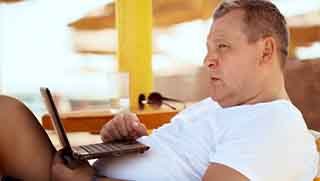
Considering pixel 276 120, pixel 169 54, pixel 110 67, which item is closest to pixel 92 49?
pixel 110 67

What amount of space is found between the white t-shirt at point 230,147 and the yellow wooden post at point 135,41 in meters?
1.73

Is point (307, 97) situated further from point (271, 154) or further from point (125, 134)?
point (271, 154)

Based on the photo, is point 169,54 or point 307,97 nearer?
point 307,97

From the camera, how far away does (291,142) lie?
1298 millimetres

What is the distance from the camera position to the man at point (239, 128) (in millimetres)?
1275

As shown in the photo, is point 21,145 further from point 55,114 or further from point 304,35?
point 304,35

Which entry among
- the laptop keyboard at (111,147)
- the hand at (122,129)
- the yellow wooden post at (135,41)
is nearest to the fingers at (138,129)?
the hand at (122,129)

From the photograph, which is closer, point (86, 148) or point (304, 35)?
point (86, 148)

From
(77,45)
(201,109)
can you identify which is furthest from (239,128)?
(77,45)

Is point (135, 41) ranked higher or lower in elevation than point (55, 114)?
higher

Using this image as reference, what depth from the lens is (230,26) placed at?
1.44m

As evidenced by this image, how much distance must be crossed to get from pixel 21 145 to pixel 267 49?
0.69 metres

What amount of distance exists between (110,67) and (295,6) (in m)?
1.59

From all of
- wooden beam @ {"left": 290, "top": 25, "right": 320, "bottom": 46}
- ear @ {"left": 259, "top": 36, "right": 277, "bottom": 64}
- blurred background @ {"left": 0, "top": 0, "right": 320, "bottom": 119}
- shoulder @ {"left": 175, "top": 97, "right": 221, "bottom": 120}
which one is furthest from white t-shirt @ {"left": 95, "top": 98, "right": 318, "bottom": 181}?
blurred background @ {"left": 0, "top": 0, "right": 320, "bottom": 119}
